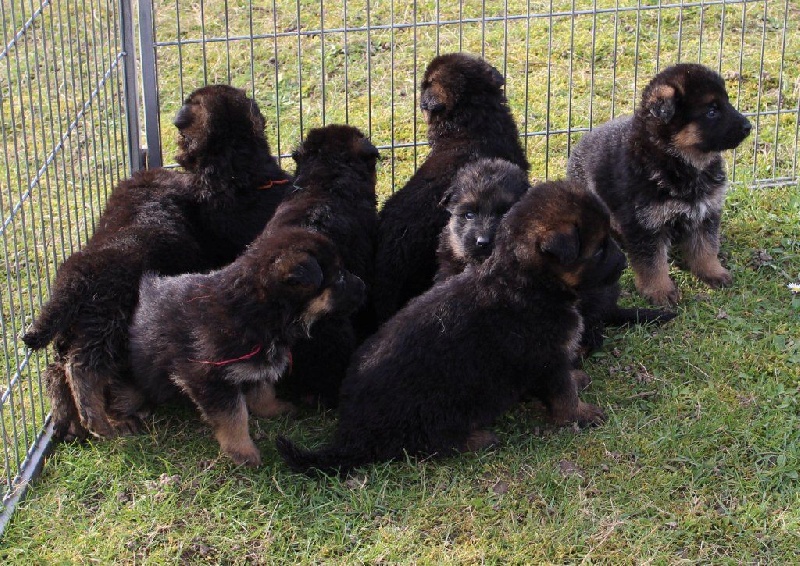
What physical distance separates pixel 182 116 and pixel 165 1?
3.59 meters

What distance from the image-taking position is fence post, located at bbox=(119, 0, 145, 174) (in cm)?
649

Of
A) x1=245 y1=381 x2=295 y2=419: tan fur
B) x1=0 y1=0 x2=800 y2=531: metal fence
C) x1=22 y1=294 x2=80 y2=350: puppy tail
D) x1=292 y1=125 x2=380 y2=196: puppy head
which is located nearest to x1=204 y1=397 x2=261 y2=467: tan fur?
x1=245 y1=381 x2=295 y2=419: tan fur

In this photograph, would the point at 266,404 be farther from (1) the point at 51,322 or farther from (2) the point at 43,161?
(2) the point at 43,161

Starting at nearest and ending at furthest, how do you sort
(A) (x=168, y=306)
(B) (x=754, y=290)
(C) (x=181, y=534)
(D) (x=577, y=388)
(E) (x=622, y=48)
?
(C) (x=181, y=534) < (A) (x=168, y=306) < (D) (x=577, y=388) < (B) (x=754, y=290) < (E) (x=622, y=48)

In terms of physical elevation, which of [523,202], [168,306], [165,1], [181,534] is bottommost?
[181,534]

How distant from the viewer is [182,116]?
6082mm

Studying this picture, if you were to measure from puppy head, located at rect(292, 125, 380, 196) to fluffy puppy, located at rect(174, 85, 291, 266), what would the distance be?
7.5 inches

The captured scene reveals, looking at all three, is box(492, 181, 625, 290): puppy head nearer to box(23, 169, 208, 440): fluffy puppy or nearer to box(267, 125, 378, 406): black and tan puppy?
box(267, 125, 378, 406): black and tan puppy

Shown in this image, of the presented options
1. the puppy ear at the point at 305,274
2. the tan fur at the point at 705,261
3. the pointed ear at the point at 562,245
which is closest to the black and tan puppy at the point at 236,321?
the puppy ear at the point at 305,274

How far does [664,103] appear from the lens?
6031 millimetres

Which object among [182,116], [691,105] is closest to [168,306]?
[182,116]

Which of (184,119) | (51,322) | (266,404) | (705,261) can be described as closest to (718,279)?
(705,261)

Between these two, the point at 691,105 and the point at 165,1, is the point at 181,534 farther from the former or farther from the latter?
the point at 165,1

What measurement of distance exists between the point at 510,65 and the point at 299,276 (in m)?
4.52
